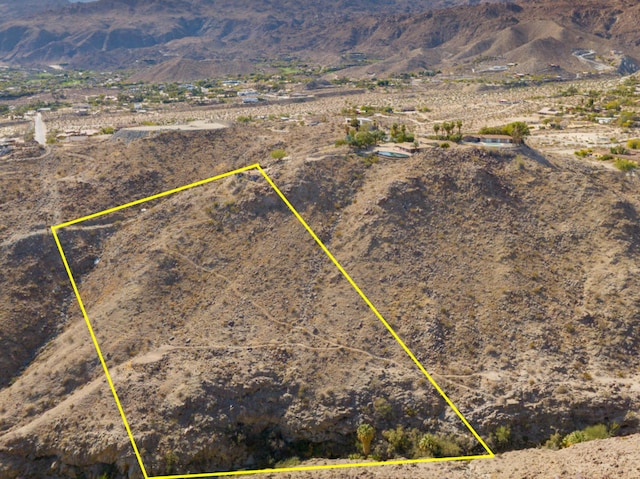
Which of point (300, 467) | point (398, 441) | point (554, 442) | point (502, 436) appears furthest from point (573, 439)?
point (300, 467)

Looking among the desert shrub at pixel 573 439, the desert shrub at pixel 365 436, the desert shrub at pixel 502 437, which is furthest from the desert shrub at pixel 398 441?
the desert shrub at pixel 573 439

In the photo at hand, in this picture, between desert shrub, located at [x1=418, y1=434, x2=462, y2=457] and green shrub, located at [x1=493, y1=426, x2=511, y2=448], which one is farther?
green shrub, located at [x1=493, y1=426, x2=511, y2=448]

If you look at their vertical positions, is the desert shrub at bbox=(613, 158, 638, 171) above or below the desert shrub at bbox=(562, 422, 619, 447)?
above

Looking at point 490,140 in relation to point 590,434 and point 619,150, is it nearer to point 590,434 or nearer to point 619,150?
point 619,150

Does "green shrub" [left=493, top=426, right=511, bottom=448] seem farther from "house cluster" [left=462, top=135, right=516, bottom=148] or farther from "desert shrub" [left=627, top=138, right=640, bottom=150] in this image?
"desert shrub" [left=627, top=138, right=640, bottom=150]

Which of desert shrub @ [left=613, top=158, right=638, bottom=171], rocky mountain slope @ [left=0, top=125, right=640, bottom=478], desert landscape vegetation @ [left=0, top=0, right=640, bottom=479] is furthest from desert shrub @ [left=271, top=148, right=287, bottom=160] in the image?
desert shrub @ [left=613, top=158, right=638, bottom=171]

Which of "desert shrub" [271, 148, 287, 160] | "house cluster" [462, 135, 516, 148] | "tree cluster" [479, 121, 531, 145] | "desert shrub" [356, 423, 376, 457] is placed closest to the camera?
"desert shrub" [356, 423, 376, 457]

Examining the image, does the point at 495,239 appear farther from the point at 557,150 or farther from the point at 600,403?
the point at 557,150

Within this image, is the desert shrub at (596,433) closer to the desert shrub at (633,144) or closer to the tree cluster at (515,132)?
the tree cluster at (515,132)

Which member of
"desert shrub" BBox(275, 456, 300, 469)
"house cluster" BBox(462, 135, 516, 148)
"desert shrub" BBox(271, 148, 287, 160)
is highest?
"house cluster" BBox(462, 135, 516, 148)
